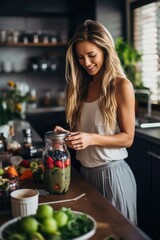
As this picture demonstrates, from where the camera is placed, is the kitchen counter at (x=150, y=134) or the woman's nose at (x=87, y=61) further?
the kitchen counter at (x=150, y=134)

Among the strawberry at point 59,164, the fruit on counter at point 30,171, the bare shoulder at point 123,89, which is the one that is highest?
the bare shoulder at point 123,89

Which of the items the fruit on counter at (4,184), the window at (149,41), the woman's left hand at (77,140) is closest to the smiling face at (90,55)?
the woman's left hand at (77,140)

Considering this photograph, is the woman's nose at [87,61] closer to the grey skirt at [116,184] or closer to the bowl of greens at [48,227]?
the grey skirt at [116,184]

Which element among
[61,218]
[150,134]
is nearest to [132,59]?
[150,134]

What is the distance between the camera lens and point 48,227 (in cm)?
112

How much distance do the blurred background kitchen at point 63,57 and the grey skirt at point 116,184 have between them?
39.7 inches

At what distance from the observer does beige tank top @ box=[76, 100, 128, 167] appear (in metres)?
1.91

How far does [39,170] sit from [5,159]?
39 centimetres

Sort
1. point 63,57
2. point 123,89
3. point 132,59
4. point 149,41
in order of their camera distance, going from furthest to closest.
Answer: point 63,57 < point 149,41 < point 132,59 < point 123,89

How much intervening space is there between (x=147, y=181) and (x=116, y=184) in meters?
1.24

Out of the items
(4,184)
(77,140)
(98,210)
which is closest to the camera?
(98,210)

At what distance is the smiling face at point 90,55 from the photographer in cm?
188

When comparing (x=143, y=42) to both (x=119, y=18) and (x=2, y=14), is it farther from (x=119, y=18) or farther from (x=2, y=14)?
(x=2, y=14)

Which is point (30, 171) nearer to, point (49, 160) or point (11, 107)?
point (49, 160)
